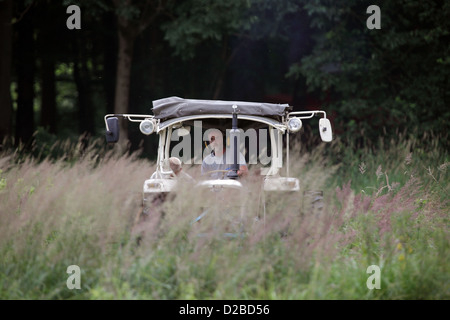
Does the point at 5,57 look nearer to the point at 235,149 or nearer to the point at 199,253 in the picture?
the point at 235,149

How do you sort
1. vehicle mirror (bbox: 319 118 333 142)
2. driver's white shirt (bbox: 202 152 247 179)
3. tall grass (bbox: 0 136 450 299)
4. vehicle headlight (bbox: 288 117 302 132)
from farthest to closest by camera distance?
driver's white shirt (bbox: 202 152 247 179)
vehicle headlight (bbox: 288 117 302 132)
vehicle mirror (bbox: 319 118 333 142)
tall grass (bbox: 0 136 450 299)

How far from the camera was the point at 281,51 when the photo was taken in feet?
82.2

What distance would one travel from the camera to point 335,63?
18891 mm

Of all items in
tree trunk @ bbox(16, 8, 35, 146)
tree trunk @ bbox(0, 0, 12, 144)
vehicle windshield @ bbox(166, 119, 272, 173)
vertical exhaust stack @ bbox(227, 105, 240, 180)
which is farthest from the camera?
tree trunk @ bbox(16, 8, 35, 146)

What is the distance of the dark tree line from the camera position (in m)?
18.1

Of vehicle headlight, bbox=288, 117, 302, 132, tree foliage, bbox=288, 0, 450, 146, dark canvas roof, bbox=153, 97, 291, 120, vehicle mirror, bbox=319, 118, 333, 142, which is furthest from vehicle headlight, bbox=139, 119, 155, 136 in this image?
tree foliage, bbox=288, 0, 450, 146

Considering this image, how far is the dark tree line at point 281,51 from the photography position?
18.1 m

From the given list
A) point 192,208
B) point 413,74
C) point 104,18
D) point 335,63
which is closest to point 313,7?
point 335,63

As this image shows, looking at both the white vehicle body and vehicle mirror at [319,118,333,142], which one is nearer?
the white vehicle body

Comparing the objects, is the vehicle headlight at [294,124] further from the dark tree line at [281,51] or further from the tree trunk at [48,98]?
the tree trunk at [48,98]

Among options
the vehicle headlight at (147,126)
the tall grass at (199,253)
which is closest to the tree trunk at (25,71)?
the vehicle headlight at (147,126)

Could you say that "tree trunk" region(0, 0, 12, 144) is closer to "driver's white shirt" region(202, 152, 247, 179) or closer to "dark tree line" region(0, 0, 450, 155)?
"dark tree line" region(0, 0, 450, 155)

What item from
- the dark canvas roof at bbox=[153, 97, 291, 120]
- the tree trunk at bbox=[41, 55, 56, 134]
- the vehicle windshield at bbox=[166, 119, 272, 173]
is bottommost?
the vehicle windshield at bbox=[166, 119, 272, 173]

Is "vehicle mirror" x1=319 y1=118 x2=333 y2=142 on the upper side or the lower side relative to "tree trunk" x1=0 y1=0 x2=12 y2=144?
lower
